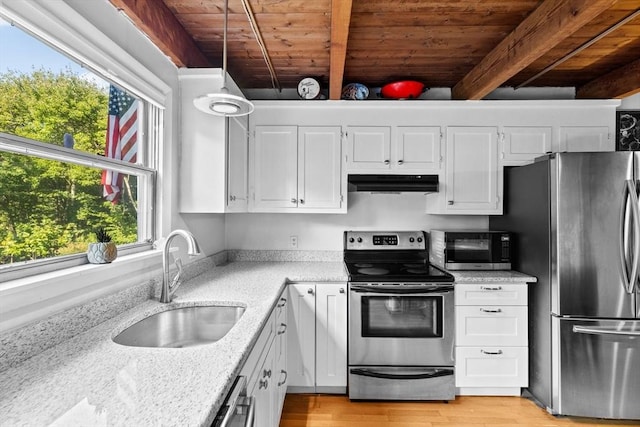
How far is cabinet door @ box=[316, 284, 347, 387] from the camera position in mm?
2385

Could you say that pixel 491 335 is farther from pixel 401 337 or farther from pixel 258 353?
pixel 258 353

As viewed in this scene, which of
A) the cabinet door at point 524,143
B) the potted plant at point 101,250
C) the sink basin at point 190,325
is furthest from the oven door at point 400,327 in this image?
the potted plant at point 101,250

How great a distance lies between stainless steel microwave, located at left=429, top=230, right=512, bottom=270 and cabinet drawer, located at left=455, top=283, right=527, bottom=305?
9.1 inches

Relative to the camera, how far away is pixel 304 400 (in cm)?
237

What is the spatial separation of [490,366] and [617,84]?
2.47 meters

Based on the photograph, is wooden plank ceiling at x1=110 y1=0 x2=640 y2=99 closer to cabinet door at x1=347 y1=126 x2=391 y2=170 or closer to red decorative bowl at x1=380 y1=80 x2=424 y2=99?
red decorative bowl at x1=380 y1=80 x2=424 y2=99

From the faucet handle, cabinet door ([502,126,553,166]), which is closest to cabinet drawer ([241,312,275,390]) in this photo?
the faucet handle

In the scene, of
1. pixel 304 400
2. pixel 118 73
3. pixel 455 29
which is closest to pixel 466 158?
pixel 455 29

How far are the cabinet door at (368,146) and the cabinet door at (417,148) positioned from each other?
9cm

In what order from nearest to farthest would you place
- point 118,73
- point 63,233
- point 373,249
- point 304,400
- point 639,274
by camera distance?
point 63,233
point 118,73
point 639,274
point 304,400
point 373,249

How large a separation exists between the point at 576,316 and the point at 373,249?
1.48 m

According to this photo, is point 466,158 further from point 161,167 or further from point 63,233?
point 63,233

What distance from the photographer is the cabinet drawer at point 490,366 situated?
2373mm

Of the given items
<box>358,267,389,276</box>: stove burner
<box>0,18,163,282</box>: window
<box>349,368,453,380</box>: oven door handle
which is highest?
<box>0,18,163,282</box>: window
